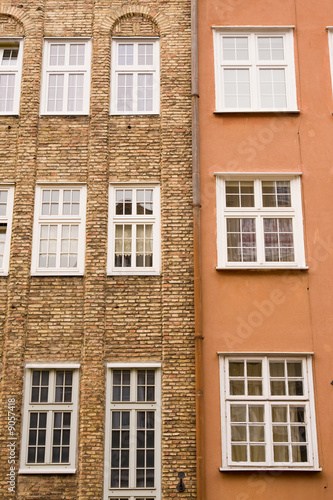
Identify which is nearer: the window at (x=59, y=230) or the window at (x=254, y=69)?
the window at (x=59, y=230)

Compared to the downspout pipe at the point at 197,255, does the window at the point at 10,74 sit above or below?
above

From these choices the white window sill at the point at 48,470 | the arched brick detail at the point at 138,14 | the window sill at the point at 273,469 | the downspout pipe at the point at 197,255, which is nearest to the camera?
the window sill at the point at 273,469

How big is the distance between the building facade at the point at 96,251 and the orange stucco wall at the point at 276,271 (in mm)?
482

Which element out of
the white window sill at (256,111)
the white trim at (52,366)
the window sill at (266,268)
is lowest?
the white trim at (52,366)

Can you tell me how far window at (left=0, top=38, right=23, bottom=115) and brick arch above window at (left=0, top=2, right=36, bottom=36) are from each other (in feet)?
1.14

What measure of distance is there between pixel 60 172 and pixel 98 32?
3.92 m

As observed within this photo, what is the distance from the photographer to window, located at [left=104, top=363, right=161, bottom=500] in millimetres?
12156

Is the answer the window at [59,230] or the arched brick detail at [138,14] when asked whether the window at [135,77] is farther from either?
the window at [59,230]

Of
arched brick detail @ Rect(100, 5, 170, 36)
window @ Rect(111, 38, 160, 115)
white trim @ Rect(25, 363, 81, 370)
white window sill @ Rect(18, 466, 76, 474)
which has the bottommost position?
white window sill @ Rect(18, 466, 76, 474)

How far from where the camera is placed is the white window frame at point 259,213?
13.3 meters

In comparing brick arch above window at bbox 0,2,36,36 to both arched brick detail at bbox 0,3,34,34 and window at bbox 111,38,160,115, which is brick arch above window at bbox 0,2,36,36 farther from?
window at bbox 111,38,160,115

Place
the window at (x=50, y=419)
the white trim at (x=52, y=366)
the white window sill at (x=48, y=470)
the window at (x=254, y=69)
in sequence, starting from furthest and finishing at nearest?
1. the window at (x=254, y=69)
2. the white trim at (x=52, y=366)
3. the window at (x=50, y=419)
4. the white window sill at (x=48, y=470)

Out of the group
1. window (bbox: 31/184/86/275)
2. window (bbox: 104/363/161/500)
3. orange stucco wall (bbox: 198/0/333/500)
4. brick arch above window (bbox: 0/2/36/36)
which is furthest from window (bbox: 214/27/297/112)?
window (bbox: 104/363/161/500)

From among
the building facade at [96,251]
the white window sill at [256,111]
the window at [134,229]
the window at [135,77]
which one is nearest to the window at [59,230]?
the building facade at [96,251]
